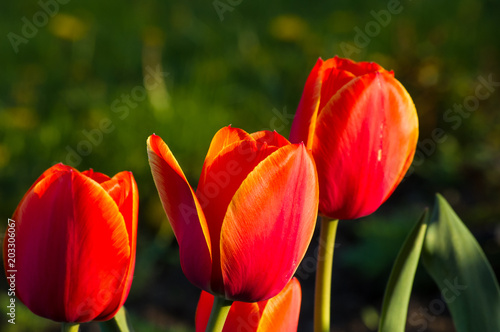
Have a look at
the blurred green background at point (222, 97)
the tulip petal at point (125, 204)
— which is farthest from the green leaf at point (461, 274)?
the blurred green background at point (222, 97)

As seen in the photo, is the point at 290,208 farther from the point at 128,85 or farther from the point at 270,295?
the point at 128,85

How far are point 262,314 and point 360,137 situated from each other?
224 millimetres

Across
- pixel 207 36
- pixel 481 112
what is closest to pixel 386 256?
pixel 481 112

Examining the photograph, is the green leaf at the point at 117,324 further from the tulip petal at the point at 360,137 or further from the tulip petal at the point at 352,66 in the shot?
the tulip petal at the point at 352,66

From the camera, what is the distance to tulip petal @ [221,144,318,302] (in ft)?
2.14

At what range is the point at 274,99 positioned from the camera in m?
3.75

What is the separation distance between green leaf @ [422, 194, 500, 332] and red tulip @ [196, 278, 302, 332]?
0.80 feet

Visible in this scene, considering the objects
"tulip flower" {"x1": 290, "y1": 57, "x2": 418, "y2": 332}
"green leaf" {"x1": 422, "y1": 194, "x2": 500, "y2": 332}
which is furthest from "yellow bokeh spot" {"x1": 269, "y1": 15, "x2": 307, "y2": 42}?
"tulip flower" {"x1": 290, "y1": 57, "x2": 418, "y2": 332}

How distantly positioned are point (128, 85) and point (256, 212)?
328 centimetres

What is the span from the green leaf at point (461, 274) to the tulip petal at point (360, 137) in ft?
0.58

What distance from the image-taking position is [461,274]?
93 centimetres

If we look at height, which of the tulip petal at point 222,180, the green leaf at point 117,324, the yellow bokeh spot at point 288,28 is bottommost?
the green leaf at point 117,324

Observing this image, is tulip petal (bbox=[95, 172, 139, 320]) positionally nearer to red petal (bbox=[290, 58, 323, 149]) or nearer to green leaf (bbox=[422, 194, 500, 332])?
red petal (bbox=[290, 58, 323, 149])

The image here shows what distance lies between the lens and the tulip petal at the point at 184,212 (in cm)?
67
